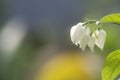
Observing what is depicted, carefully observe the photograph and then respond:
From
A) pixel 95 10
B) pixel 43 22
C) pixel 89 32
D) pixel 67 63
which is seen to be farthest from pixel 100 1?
pixel 89 32

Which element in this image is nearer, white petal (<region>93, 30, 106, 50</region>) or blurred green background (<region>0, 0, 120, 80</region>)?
white petal (<region>93, 30, 106, 50</region>)

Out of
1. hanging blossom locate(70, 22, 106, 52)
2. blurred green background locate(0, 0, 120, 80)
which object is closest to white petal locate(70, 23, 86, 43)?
hanging blossom locate(70, 22, 106, 52)

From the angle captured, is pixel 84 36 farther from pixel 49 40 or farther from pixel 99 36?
pixel 49 40

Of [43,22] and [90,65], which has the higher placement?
[43,22]

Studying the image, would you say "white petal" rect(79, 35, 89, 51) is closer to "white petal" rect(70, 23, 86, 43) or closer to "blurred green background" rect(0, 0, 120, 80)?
"white petal" rect(70, 23, 86, 43)

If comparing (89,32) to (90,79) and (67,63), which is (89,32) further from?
(67,63)

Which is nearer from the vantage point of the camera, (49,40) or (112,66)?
(112,66)

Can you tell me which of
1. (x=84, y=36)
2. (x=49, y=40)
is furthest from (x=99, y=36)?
(x=49, y=40)
